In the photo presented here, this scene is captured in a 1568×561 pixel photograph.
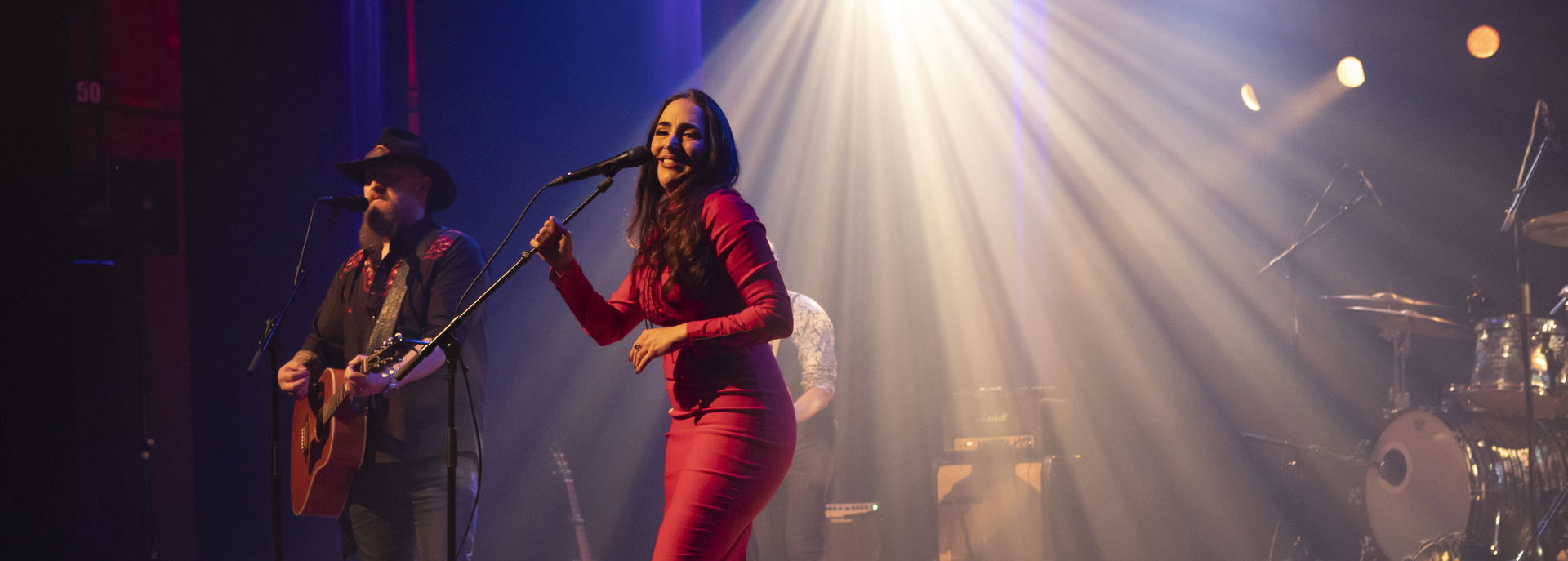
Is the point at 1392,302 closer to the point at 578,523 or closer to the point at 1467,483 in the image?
the point at 1467,483

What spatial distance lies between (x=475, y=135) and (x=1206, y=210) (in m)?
4.91

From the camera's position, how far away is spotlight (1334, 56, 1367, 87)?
6801 millimetres

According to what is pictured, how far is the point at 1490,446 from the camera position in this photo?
5.14 meters

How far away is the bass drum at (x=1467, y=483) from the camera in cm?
507

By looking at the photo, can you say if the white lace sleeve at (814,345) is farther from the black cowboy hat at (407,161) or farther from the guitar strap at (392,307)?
the guitar strap at (392,307)

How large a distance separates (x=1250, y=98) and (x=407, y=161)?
5652 millimetres

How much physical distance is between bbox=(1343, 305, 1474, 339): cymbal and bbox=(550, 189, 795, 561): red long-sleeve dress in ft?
15.2

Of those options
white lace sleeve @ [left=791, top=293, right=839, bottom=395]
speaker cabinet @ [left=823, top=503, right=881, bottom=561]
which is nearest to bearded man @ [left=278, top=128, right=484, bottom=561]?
white lace sleeve @ [left=791, top=293, right=839, bottom=395]

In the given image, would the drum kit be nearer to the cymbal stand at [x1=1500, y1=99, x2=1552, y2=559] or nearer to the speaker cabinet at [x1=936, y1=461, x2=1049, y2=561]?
the cymbal stand at [x1=1500, y1=99, x2=1552, y2=559]

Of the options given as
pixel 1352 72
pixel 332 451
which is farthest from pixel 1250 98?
pixel 332 451

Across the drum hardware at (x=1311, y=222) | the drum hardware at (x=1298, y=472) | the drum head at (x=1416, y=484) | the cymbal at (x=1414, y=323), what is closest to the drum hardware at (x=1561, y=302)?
the cymbal at (x=1414, y=323)

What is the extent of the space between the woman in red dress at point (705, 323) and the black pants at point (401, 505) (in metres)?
1.48

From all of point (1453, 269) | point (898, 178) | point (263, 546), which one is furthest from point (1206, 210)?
point (263, 546)

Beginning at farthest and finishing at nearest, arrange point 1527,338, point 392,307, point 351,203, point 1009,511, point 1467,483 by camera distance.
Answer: point 1009,511, point 1467,483, point 1527,338, point 351,203, point 392,307
